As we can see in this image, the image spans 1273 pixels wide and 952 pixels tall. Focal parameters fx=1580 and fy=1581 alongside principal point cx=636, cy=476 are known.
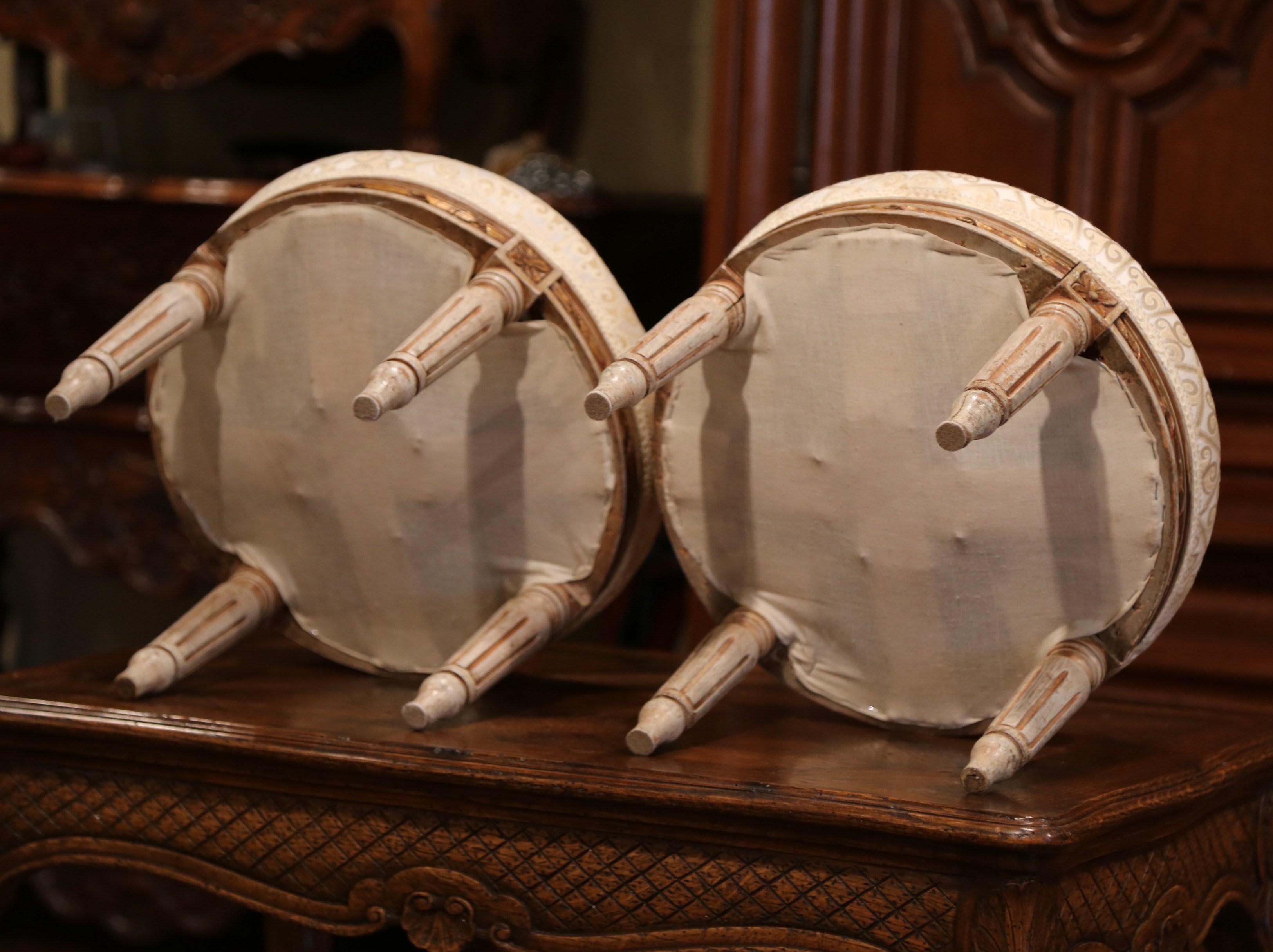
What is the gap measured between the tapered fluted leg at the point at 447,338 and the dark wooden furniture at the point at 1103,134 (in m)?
0.74

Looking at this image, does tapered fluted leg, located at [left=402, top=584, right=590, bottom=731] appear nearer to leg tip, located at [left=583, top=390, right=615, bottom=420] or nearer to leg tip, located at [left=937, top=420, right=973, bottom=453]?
leg tip, located at [left=583, top=390, right=615, bottom=420]

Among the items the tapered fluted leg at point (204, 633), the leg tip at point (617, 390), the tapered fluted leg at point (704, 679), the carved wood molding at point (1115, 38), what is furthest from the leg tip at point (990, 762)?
the carved wood molding at point (1115, 38)

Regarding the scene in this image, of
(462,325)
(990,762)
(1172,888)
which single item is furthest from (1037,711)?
(462,325)

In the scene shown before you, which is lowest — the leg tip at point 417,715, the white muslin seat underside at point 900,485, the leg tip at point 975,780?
the leg tip at point 417,715

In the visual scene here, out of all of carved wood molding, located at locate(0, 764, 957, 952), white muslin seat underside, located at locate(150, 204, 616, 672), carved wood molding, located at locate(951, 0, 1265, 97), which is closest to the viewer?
carved wood molding, located at locate(0, 764, 957, 952)

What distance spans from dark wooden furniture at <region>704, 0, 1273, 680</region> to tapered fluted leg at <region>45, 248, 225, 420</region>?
Result: 2.42 ft

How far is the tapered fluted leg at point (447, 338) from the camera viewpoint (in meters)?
0.88

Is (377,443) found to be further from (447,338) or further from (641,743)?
(641,743)

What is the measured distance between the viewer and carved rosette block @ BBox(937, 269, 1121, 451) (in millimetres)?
765

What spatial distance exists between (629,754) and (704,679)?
6 cm

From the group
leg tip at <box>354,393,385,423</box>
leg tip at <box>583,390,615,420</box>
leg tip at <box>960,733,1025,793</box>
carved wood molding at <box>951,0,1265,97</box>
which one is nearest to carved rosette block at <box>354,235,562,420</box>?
leg tip at <box>354,393,385,423</box>

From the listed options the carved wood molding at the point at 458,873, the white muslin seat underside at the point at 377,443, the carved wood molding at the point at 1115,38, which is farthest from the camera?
the carved wood molding at the point at 1115,38

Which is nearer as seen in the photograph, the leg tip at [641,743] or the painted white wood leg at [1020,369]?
the painted white wood leg at [1020,369]

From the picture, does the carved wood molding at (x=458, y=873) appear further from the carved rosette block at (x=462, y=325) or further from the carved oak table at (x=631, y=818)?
the carved rosette block at (x=462, y=325)
